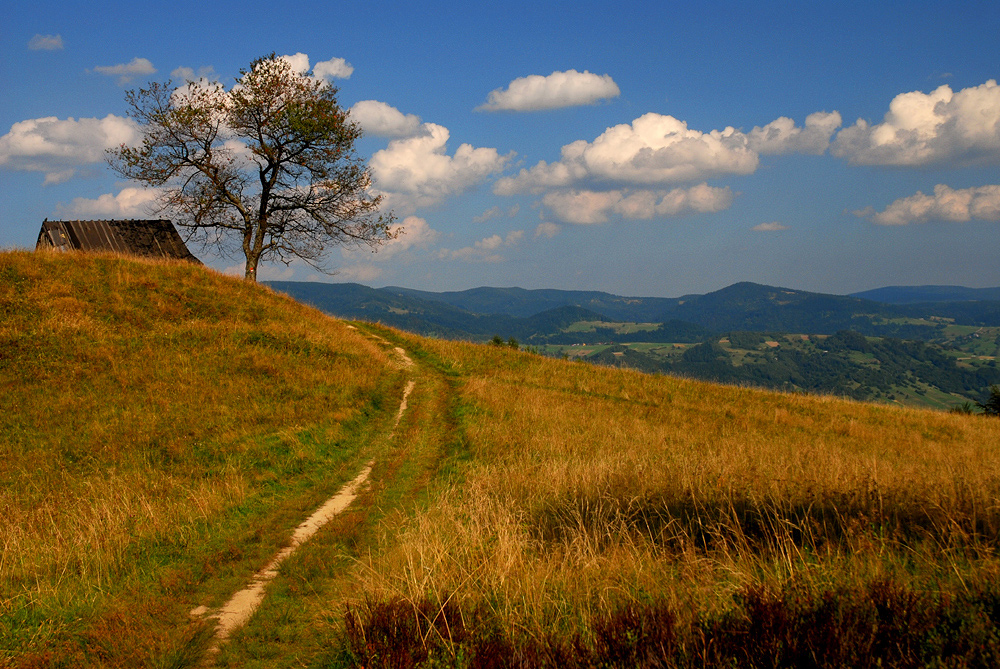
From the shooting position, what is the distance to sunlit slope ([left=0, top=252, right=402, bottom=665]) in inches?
293

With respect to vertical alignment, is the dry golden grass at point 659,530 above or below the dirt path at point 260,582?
above

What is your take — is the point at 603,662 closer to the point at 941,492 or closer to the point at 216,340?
the point at 941,492

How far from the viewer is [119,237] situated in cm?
3491

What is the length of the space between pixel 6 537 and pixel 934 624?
11.5 m

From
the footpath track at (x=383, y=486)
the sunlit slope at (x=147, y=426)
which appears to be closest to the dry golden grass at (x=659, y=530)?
the footpath track at (x=383, y=486)

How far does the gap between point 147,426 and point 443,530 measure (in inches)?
384

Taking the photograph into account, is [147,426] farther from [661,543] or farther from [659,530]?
[661,543]

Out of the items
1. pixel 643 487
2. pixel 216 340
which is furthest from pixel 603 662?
pixel 216 340

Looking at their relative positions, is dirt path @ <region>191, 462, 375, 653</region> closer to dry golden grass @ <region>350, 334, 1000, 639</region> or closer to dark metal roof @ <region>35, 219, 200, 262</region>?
dry golden grass @ <region>350, 334, 1000, 639</region>

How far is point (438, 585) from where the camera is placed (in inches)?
236

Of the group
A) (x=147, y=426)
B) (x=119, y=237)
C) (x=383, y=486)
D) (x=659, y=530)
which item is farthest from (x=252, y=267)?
(x=659, y=530)

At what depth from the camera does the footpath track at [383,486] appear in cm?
643

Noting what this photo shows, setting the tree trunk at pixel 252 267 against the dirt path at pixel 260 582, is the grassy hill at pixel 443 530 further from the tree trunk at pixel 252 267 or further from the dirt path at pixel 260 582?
the tree trunk at pixel 252 267

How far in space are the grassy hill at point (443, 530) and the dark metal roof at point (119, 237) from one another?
17.1 metres
